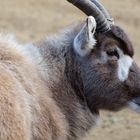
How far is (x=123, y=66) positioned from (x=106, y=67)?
0.19 metres

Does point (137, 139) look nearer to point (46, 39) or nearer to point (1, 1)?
point (46, 39)

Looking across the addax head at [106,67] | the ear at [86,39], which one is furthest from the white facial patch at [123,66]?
the ear at [86,39]

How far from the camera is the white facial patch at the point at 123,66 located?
6.75 metres

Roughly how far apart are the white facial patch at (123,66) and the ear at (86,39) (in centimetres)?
36

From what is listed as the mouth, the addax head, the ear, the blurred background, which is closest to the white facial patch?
the addax head

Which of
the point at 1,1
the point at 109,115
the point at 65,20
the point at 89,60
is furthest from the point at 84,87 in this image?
the point at 1,1

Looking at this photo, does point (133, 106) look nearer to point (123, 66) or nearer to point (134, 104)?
point (134, 104)

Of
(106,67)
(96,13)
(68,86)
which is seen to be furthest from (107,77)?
(96,13)

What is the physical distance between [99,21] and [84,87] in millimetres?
674

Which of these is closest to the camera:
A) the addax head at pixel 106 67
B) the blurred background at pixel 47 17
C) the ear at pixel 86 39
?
the ear at pixel 86 39

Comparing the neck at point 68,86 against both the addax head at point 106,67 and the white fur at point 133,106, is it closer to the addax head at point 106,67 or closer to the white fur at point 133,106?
the addax head at point 106,67

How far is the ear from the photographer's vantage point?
634cm

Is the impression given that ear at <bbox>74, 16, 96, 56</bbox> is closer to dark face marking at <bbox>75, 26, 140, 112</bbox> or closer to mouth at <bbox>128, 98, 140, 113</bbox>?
dark face marking at <bbox>75, 26, 140, 112</bbox>

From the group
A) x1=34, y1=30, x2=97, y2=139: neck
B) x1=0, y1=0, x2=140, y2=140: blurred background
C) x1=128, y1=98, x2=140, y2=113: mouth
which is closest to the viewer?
x1=34, y1=30, x2=97, y2=139: neck
